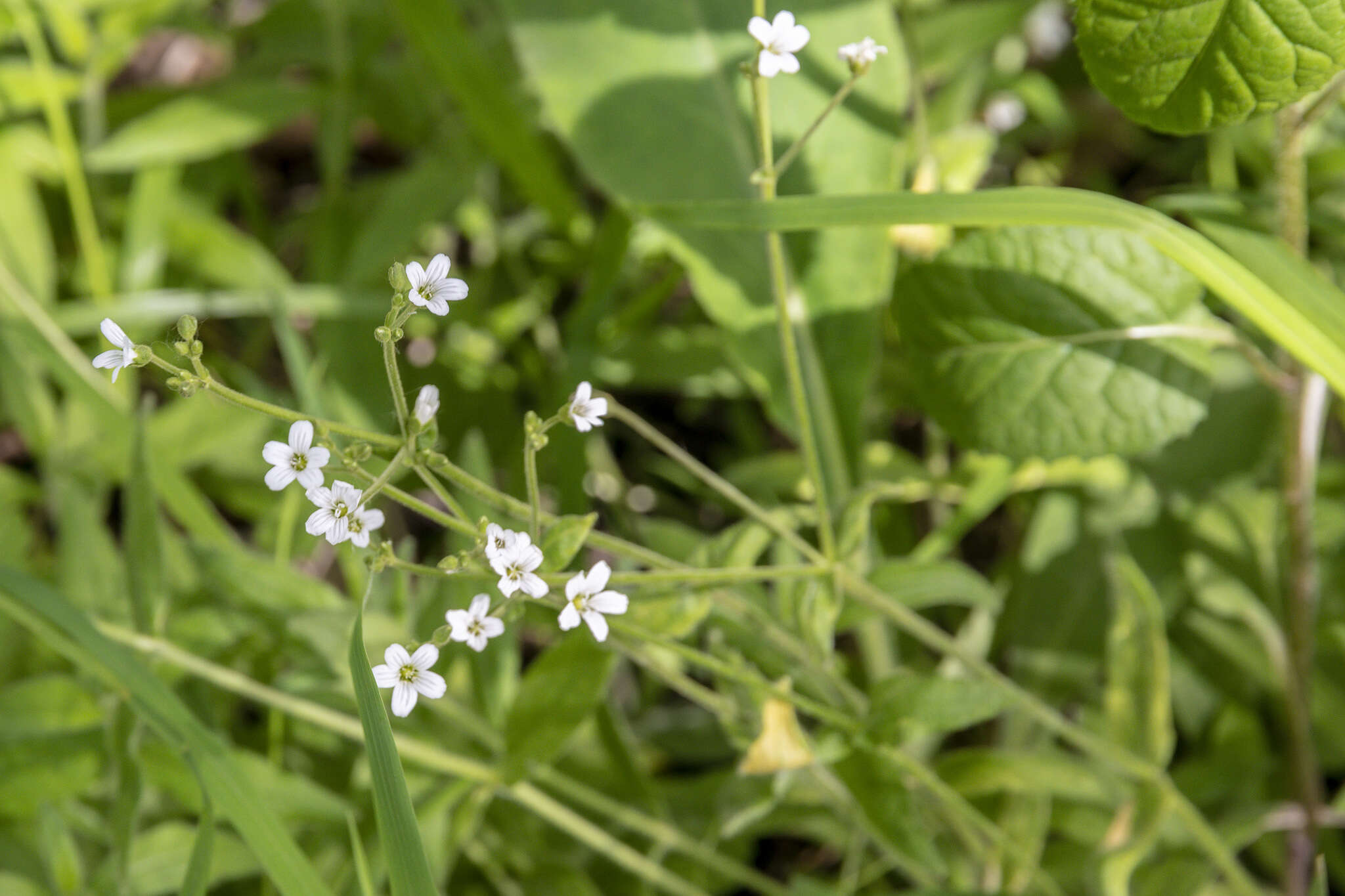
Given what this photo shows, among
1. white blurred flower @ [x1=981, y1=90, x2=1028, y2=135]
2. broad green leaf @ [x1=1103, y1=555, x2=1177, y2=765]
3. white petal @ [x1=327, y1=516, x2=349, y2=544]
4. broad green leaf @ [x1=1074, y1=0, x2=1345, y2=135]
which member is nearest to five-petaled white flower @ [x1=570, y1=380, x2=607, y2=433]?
white petal @ [x1=327, y1=516, x2=349, y2=544]

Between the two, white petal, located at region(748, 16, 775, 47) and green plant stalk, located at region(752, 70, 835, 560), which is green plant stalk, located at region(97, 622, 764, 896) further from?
white petal, located at region(748, 16, 775, 47)

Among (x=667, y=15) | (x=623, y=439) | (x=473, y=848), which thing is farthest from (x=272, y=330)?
(x=473, y=848)

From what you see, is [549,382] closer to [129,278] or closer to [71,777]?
[129,278]

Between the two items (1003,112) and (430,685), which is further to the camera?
(1003,112)

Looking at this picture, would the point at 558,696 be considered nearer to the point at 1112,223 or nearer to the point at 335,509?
the point at 335,509

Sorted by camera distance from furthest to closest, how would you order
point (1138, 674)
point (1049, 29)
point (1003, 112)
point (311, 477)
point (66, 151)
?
point (1049, 29)
point (1003, 112)
point (66, 151)
point (1138, 674)
point (311, 477)

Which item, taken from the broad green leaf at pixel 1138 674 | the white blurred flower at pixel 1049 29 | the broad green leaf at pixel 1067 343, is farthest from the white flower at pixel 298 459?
the white blurred flower at pixel 1049 29

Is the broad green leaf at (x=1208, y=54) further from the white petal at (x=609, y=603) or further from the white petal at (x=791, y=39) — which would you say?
the white petal at (x=609, y=603)

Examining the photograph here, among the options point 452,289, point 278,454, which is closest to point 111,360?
point 278,454
